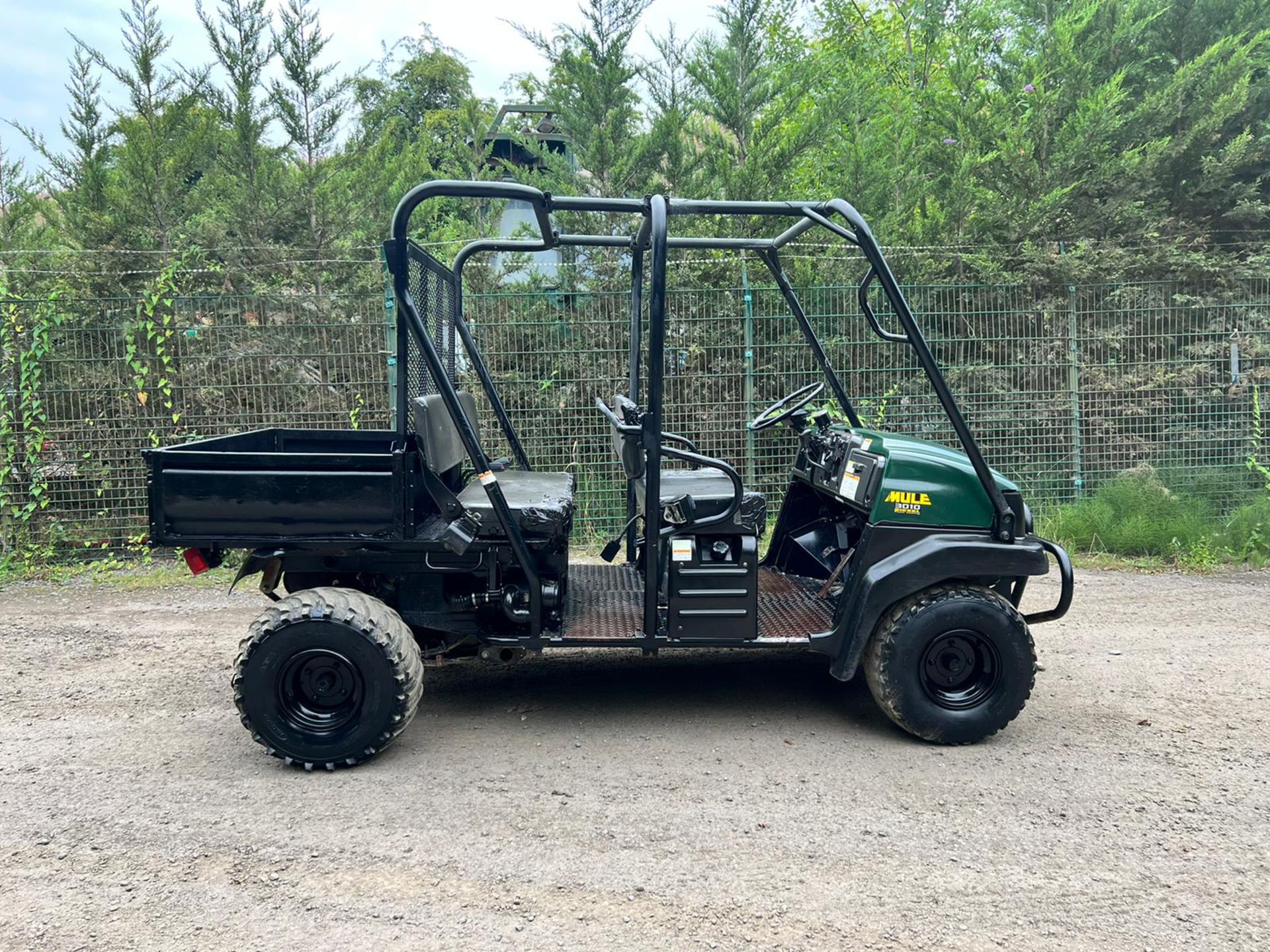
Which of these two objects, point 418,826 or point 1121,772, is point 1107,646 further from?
point 418,826

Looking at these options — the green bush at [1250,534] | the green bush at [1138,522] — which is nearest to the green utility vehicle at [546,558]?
the green bush at [1138,522]

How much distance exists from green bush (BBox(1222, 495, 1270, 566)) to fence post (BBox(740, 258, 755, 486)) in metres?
3.88

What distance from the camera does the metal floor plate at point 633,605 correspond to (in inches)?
160

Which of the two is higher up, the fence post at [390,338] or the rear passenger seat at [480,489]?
the fence post at [390,338]

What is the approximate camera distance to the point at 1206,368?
8.24 metres

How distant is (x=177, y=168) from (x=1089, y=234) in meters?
8.53

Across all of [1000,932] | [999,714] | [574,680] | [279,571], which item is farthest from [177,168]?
[1000,932]

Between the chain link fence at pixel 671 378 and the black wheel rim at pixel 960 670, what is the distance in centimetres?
412

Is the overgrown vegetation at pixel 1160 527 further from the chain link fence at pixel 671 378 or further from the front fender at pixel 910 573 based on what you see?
the front fender at pixel 910 573

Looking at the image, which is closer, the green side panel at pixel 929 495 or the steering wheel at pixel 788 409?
the green side panel at pixel 929 495

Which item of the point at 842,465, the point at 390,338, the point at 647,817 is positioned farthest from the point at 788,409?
the point at 390,338

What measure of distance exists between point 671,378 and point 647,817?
5.16m

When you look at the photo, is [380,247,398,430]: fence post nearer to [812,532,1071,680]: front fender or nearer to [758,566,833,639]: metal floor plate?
[758,566,833,639]: metal floor plate

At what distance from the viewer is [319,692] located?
3775 millimetres
